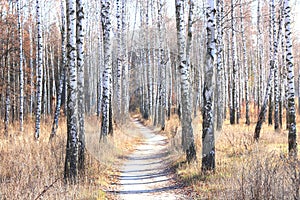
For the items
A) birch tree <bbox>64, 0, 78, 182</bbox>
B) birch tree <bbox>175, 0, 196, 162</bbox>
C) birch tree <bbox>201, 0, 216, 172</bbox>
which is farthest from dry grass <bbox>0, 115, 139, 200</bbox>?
birch tree <bbox>201, 0, 216, 172</bbox>

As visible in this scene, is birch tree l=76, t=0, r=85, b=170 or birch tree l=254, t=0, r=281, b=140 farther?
birch tree l=254, t=0, r=281, b=140

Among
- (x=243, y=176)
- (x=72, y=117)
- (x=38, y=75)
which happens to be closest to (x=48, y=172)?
(x=72, y=117)

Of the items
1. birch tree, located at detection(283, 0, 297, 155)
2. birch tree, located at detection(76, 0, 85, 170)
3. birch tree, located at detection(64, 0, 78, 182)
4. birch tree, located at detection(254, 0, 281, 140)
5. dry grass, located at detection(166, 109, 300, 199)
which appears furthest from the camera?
birch tree, located at detection(254, 0, 281, 140)

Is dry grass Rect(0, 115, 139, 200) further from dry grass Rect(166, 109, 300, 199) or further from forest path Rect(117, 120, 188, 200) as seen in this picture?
dry grass Rect(166, 109, 300, 199)

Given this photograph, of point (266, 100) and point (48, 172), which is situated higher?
point (266, 100)

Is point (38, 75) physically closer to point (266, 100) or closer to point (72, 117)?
point (72, 117)

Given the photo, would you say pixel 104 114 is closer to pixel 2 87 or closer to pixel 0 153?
pixel 0 153

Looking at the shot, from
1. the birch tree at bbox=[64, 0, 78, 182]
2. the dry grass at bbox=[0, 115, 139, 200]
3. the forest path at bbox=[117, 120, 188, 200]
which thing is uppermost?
the birch tree at bbox=[64, 0, 78, 182]

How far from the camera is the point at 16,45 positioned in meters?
26.2

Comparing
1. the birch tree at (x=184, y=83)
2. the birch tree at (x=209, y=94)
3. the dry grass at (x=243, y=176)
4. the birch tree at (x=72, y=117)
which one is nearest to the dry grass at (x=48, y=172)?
the birch tree at (x=72, y=117)

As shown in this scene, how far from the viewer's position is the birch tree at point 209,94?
8.42 m

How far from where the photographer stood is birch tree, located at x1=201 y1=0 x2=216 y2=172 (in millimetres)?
8422

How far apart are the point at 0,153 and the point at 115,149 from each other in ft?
17.9

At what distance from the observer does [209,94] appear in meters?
8.41
